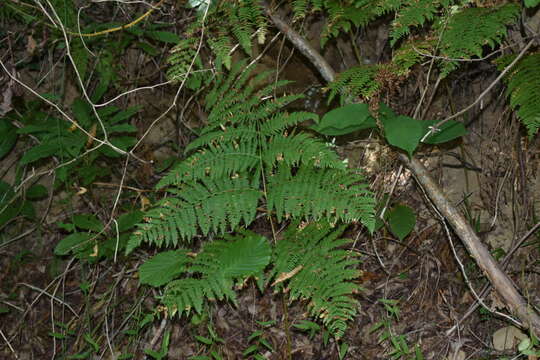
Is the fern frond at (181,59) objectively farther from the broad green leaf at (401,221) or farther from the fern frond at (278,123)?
the broad green leaf at (401,221)

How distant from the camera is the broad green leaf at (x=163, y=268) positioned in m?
2.38

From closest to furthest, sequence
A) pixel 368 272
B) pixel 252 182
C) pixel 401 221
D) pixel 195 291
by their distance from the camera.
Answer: pixel 195 291
pixel 252 182
pixel 401 221
pixel 368 272

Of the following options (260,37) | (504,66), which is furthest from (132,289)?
(504,66)

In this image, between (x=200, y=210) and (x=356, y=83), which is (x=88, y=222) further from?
(x=356, y=83)

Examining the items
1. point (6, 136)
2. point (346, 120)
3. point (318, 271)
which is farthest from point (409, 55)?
point (6, 136)

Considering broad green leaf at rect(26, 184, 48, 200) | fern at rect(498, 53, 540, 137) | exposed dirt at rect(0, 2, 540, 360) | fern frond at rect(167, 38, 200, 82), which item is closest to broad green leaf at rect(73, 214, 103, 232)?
exposed dirt at rect(0, 2, 540, 360)

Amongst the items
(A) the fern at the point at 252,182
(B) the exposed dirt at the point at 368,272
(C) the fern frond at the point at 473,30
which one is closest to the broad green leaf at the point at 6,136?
(B) the exposed dirt at the point at 368,272

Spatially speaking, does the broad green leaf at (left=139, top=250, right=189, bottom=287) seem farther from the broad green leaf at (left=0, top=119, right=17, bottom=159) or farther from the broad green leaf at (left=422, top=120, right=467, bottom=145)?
the broad green leaf at (left=0, top=119, right=17, bottom=159)

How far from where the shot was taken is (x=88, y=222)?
317 cm

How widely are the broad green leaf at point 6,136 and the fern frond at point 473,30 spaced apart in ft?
8.62

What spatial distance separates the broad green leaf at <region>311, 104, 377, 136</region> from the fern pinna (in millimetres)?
179

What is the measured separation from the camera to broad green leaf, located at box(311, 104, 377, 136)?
8.57 feet

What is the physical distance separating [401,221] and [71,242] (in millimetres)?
1815

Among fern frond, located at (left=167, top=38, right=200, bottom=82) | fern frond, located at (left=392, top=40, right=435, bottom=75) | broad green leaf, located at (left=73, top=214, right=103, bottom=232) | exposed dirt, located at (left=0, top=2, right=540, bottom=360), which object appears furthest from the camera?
broad green leaf, located at (left=73, top=214, right=103, bottom=232)
